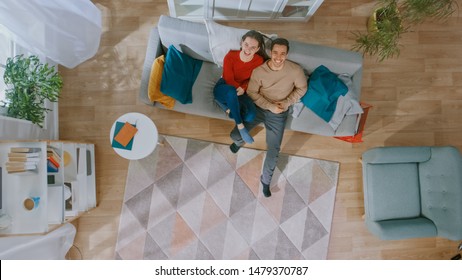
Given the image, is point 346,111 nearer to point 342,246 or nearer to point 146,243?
point 342,246

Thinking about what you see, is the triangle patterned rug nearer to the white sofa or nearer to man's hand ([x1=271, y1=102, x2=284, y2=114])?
the white sofa

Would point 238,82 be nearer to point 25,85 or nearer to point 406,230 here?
point 25,85

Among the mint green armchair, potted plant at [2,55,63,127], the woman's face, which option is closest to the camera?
potted plant at [2,55,63,127]

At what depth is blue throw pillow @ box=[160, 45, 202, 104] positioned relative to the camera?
2.77 metres

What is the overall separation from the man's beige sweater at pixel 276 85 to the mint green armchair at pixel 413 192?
80 centimetres

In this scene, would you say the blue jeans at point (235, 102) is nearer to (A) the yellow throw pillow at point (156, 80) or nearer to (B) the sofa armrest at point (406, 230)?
(A) the yellow throw pillow at point (156, 80)

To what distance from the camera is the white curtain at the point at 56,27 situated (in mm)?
2248

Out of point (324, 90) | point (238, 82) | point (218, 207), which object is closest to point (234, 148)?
point (218, 207)

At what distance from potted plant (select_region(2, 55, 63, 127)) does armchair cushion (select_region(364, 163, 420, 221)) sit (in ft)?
8.32

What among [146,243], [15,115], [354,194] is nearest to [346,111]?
[354,194]

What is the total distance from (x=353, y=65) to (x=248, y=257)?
192cm

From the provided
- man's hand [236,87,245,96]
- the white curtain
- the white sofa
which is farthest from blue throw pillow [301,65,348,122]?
the white curtain

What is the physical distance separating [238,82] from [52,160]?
4.72ft

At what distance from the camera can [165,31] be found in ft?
8.95
